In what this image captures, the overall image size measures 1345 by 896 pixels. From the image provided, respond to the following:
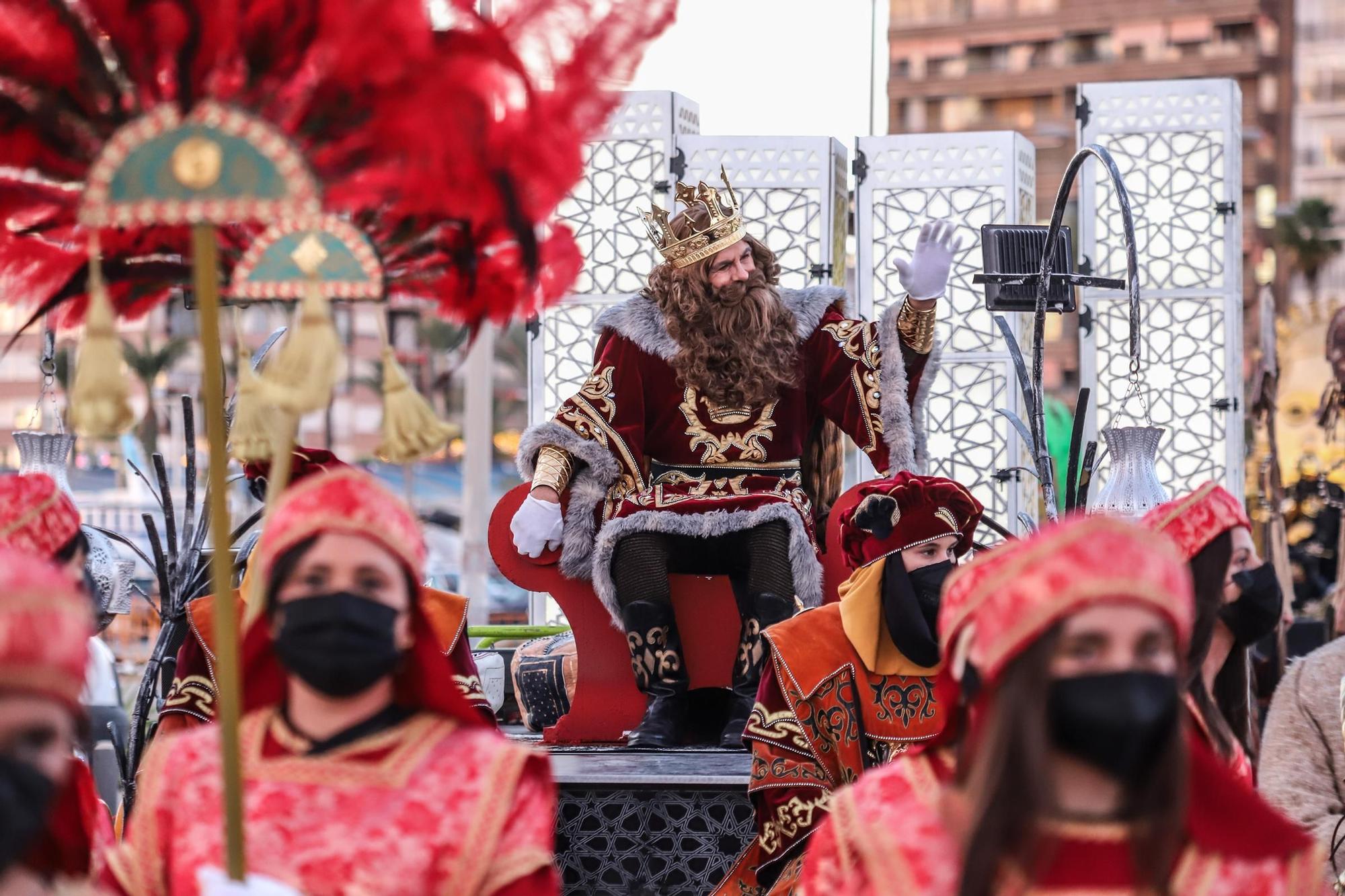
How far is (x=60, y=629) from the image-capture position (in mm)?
2824

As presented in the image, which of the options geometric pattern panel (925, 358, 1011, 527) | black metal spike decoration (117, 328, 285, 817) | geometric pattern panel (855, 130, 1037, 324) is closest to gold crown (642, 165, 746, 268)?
black metal spike decoration (117, 328, 285, 817)

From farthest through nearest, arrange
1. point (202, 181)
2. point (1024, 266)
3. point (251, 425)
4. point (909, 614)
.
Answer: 1. point (1024, 266)
2. point (909, 614)
3. point (251, 425)
4. point (202, 181)

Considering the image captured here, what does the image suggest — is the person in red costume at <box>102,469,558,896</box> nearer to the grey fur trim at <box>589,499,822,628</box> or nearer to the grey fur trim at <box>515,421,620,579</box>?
the grey fur trim at <box>589,499,822,628</box>

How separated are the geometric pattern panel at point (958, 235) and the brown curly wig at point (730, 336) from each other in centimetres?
205

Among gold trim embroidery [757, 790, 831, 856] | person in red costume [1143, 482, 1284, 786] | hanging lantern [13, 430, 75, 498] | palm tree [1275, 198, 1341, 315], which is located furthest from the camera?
palm tree [1275, 198, 1341, 315]

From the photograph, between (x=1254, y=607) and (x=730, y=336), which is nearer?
(x=1254, y=607)

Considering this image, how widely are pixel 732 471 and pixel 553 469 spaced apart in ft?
2.01

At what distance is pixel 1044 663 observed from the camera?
2.84 metres

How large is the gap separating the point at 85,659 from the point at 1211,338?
7091 mm

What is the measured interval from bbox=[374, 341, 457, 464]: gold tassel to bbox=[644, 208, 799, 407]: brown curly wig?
Result: 3524mm

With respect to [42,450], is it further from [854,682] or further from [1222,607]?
[1222,607]

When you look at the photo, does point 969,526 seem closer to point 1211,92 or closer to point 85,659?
point 85,659

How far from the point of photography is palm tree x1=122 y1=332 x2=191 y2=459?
33344mm

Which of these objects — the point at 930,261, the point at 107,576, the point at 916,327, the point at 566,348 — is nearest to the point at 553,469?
the point at 916,327
